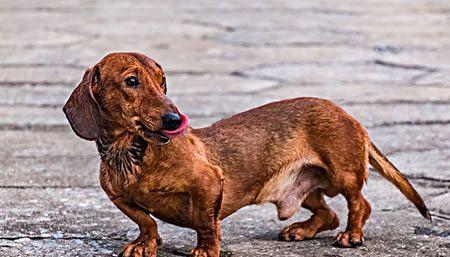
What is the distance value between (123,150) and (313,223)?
96 cm

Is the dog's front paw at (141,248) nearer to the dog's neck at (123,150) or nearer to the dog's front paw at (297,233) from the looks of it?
the dog's neck at (123,150)

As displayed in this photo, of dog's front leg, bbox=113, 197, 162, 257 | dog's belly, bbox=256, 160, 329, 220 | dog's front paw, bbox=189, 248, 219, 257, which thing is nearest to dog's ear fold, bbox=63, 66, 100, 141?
dog's front leg, bbox=113, 197, 162, 257

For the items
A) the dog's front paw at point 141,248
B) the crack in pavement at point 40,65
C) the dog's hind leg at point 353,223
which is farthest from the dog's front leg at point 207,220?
the crack in pavement at point 40,65

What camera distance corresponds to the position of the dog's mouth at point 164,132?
3607 millimetres

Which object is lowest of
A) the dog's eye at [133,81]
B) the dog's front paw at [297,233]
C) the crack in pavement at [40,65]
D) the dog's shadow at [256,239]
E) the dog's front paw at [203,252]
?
the crack in pavement at [40,65]

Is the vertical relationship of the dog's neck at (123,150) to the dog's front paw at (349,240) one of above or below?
above

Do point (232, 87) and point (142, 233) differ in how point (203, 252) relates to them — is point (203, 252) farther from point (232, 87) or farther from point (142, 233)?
point (232, 87)

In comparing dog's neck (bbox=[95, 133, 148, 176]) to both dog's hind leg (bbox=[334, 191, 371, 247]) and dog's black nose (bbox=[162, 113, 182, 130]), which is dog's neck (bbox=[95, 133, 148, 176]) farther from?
dog's hind leg (bbox=[334, 191, 371, 247])

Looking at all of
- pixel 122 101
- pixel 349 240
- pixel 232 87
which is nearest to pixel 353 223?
pixel 349 240

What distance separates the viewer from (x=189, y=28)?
10.7 metres

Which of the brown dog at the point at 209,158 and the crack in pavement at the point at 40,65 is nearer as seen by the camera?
the brown dog at the point at 209,158

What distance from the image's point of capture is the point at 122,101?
3.74 meters

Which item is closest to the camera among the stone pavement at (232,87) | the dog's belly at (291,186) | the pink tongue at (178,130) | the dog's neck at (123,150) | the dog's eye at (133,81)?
the pink tongue at (178,130)

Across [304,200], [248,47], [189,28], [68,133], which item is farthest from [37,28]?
[304,200]
